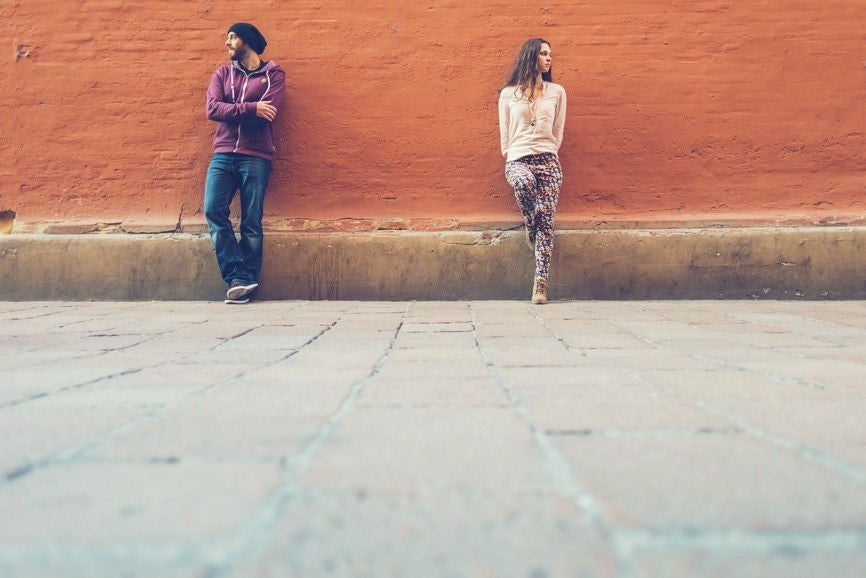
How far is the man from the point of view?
4531 millimetres

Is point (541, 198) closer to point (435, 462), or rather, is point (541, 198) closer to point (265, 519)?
point (435, 462)

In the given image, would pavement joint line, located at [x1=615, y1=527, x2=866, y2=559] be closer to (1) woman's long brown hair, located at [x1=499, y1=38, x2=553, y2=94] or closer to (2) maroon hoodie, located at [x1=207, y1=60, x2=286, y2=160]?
(1) woman's long brown hair, located at [x1=499, y1=38, x2=553, y2=94]

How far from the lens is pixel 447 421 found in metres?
1.49

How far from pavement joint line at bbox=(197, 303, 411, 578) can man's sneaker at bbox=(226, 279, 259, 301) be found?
3.22 meters

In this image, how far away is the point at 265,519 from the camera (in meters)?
0.94

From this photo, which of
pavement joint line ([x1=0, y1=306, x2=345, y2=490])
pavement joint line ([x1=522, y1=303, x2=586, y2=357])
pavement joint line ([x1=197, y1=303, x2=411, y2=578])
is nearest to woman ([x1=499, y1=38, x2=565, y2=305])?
pavement joint line ([x1=522, y1=303, x2=586, y2=357])

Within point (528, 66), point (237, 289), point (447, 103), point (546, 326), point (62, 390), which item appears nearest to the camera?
point (62, 390)

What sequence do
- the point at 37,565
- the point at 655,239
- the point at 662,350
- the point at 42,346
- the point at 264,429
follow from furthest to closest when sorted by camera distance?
the point at 655,239, the point at 42,346, the point at 662,350, the point at 264,429, the point at 37,565

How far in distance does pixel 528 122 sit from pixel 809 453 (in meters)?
3.46

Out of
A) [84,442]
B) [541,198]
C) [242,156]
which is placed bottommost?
[84,442]

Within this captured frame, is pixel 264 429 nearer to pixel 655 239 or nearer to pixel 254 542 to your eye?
pixel 254 542

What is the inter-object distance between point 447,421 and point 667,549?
70 centimetres

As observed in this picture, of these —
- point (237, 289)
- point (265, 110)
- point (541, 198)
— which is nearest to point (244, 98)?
point (265, 110)

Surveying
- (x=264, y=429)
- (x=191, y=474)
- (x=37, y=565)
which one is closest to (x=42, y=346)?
(x=264, y=429)
